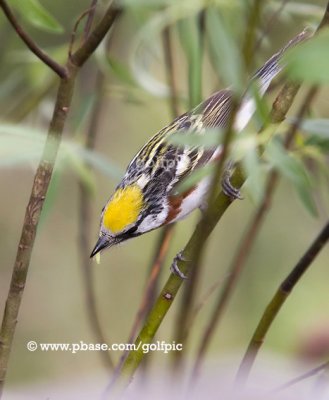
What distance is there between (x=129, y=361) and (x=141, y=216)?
733 millimetres

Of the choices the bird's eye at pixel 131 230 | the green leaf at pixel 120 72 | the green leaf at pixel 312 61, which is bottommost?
the green leaf at pixel 312 61

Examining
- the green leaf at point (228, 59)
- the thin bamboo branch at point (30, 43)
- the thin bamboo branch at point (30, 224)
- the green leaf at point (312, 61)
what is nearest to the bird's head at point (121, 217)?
the thin bamboo branch at point (30, 224)

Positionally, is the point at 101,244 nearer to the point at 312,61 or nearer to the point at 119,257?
the point at 312,61

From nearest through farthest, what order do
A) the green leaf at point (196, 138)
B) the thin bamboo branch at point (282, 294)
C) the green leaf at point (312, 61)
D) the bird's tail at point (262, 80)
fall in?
the green leaf at point (312, 61), the green leaf at point (196, 138), the thin bamboo branch at point (282, 294), the bird's tail at point (262, 80)

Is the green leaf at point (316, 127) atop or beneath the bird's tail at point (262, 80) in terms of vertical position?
beneath

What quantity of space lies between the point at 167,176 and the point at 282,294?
775 mm

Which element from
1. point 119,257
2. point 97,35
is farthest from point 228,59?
point 119,257

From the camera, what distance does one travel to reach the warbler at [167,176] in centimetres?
233

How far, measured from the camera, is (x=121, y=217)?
90.6 inches

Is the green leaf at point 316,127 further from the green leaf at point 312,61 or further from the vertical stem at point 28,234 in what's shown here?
the green leaf at point 312,61

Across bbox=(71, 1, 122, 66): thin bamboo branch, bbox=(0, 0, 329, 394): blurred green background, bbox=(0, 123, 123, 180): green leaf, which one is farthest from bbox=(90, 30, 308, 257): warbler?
bbox=(0, 0, 329, 394): blurred green background

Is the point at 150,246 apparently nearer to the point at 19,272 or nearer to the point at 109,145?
the point at 109,145

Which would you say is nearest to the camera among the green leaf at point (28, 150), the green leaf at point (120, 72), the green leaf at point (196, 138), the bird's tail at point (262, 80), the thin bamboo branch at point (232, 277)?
the green leaf at point (196, 138)

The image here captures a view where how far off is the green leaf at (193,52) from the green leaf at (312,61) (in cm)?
126
